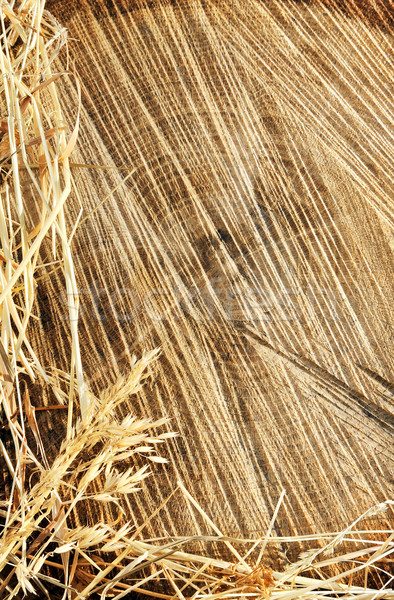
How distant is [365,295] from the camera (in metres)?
0.87

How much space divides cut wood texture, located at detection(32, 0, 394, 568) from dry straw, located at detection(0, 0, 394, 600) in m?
0.04

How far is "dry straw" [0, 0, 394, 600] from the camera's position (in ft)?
2.45

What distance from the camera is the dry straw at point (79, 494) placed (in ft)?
2.45

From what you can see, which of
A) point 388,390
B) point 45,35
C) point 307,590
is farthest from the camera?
point 45,35

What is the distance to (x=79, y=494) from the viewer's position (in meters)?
0.75

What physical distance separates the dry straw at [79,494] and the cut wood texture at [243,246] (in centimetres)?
4

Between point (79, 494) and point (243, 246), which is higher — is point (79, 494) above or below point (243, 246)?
below

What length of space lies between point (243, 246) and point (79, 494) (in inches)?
18.6

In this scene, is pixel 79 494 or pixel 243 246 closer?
pixel 79 494

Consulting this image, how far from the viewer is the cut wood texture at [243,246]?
2.72 feet

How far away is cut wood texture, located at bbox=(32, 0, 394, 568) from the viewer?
2.72 ft

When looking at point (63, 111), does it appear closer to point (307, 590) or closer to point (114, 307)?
point (114, 307)

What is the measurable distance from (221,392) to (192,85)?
551 mm

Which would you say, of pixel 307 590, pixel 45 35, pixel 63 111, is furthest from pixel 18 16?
pixel 307 590
